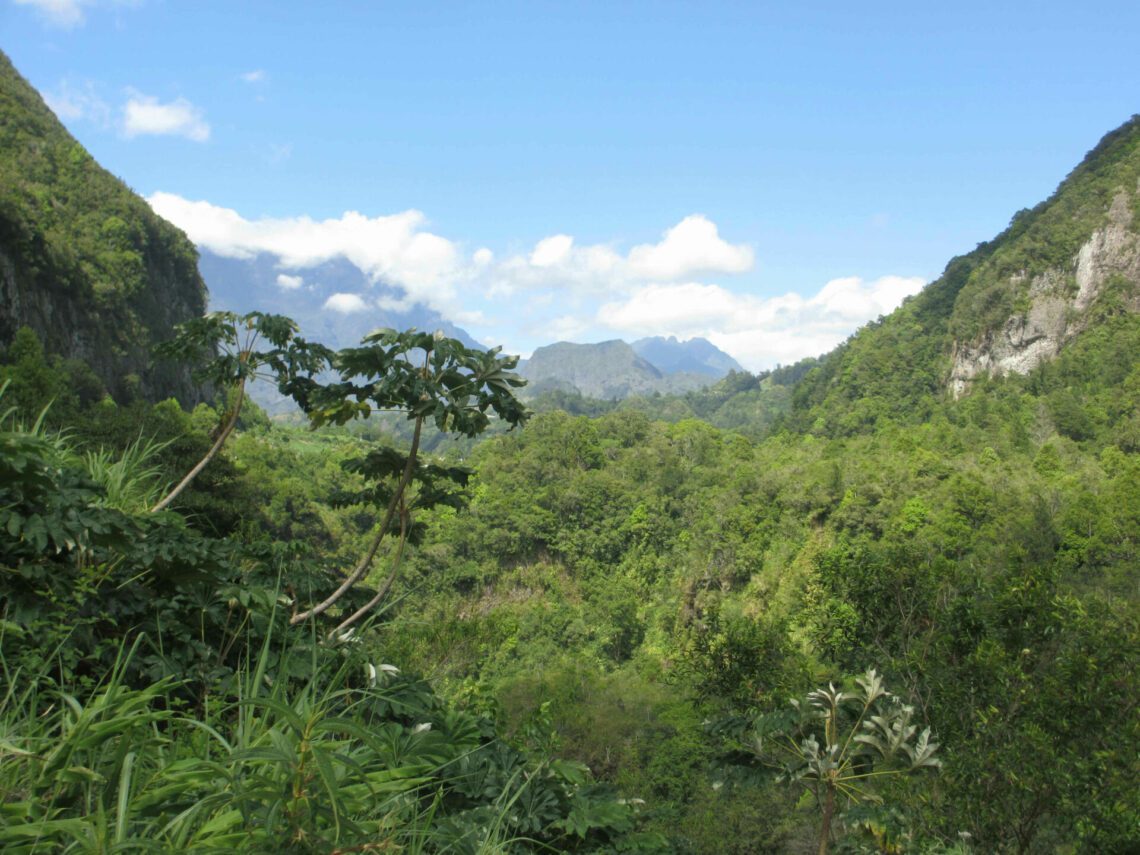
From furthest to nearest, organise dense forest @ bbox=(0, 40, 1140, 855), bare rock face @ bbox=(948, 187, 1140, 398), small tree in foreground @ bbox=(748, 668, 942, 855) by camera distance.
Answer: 1. bare rock face @ bbox=(948, 187, 1140, 398)
2. small tree in foreground @ bbox=(748, 668, 942, 855)
3. dense forest @ bbox=(0, 40, 1140, 855)

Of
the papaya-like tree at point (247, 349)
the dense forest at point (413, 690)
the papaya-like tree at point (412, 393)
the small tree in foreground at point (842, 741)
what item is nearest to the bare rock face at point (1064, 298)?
the dense forest at point (413, 690)

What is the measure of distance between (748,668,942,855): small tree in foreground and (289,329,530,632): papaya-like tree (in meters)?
1.98

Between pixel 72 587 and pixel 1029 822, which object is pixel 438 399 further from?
pixel 1029 822

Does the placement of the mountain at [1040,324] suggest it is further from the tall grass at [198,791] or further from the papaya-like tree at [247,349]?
the tall grass at [198,791]

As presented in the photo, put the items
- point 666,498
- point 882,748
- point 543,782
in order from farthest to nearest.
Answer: point 666,498 < point 882,748 < point 543,782

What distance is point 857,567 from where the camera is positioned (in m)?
4.91

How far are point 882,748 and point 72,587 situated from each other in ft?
11.1

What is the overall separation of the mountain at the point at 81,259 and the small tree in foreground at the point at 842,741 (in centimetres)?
3133

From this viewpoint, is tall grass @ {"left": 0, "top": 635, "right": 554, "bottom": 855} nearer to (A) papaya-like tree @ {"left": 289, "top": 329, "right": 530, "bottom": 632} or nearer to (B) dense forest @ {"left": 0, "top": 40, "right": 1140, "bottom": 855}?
(B) dense forest @ {"left": 0, "top": 40, "right": 1140, "bottom": 855}

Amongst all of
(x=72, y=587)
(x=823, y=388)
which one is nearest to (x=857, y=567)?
(x=72, y=587)

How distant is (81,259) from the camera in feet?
120

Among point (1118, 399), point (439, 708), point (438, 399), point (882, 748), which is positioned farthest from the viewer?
point (1118, 399)

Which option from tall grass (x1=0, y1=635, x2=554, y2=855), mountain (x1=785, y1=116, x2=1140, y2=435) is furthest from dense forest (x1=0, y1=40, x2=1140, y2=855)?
mountain (x1=785, y1=116, x2=1140, y2=435)

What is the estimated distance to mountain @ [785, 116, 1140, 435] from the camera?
4500cm
